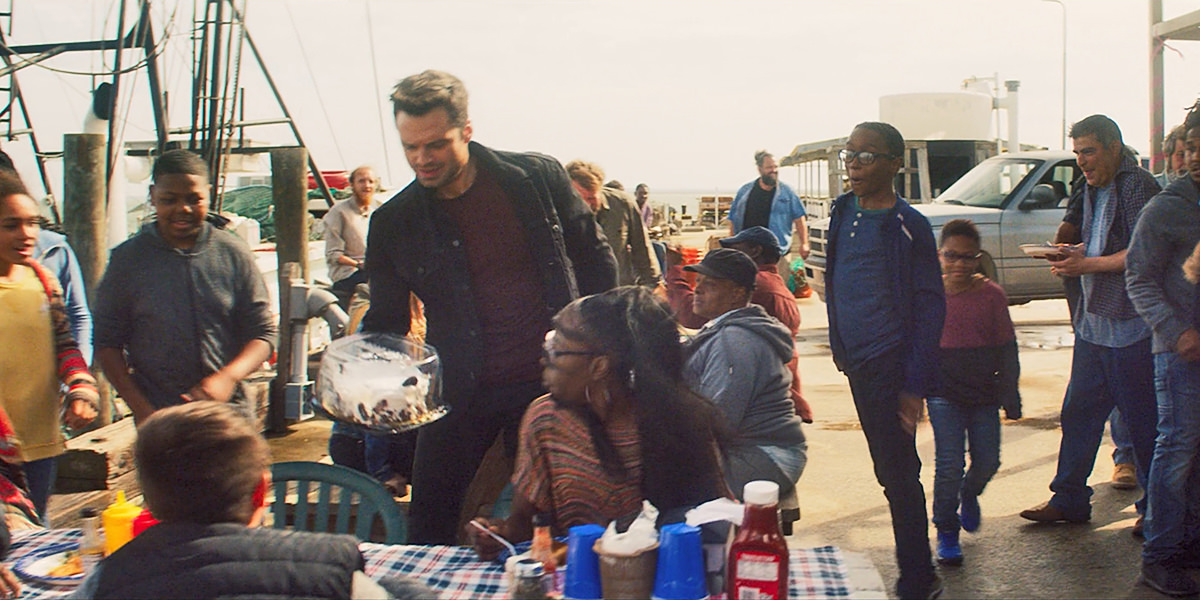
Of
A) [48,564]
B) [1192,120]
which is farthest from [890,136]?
[48,564]

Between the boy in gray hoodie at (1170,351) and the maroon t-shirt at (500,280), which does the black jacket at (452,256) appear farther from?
the boy in gray hoodie at (1170,351)

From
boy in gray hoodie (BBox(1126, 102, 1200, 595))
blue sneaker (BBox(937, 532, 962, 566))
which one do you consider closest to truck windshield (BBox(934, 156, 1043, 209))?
blue sneaker (BBox(937, 532, 962, 566))

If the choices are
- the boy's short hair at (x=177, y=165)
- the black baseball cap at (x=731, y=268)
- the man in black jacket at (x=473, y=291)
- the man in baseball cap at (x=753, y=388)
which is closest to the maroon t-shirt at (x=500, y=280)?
the man in black jacket at (x=473, y=291)

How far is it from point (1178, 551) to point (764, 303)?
6.41ft

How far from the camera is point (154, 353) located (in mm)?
3592

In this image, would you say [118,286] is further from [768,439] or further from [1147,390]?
[1147,390]

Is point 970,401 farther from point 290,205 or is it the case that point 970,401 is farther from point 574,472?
point 290,205

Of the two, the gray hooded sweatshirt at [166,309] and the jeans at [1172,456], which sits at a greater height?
the gray hooded sweatshirt at [166,309]

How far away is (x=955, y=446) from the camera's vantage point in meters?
4.45

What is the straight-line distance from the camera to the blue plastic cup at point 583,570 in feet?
6.95

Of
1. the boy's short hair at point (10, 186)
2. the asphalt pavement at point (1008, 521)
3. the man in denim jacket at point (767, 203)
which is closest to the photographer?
the boy's short hair at point (10, 186)

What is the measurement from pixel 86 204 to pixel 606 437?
15.7 feet

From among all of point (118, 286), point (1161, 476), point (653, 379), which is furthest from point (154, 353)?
point (1161, 476)

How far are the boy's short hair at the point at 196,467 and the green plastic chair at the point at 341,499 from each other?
1029 mm
